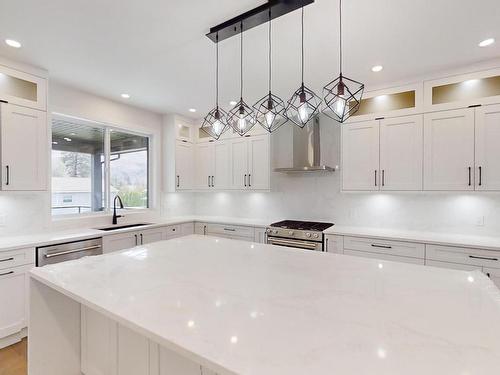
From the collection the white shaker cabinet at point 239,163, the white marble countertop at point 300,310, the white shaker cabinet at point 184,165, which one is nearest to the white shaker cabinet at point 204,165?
the white shaker cabinet at point 184,165

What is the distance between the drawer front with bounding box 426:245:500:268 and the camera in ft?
7.79

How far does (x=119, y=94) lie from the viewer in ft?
11.5

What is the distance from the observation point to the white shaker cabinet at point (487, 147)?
2512mm

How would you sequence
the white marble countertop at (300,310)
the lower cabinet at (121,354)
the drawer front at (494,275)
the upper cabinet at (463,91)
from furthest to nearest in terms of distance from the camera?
the upper cabinet at (463,91), the drawer front at (494,275), the lower cabinet at (121,354), the white marble countertop at (300,310)

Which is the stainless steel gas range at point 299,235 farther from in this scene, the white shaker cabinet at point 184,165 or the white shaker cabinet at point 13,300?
the white shaker cabinet at point 13,300

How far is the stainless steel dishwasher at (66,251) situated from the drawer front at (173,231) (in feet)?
3.51

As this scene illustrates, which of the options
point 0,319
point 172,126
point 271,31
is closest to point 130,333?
point 0,319

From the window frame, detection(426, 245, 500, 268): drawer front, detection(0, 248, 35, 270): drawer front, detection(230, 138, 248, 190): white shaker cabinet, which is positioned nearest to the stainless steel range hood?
detection(230, 138, 248, 190): white shaker cabinet

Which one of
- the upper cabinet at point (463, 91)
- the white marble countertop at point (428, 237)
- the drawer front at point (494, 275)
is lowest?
the drawer front at point (494, 275)

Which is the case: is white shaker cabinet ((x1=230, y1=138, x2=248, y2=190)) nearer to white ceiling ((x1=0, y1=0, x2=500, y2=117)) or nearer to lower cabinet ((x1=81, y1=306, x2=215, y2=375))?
white ceiling ((x1=0, y1=0, x2=500, y2=117))

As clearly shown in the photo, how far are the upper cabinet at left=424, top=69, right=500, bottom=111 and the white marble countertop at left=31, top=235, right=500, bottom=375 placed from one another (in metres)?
2.01

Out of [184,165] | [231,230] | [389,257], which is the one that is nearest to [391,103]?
[389,257]

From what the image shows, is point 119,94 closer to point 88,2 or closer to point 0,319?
point 88,2

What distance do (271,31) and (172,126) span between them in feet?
9.12
